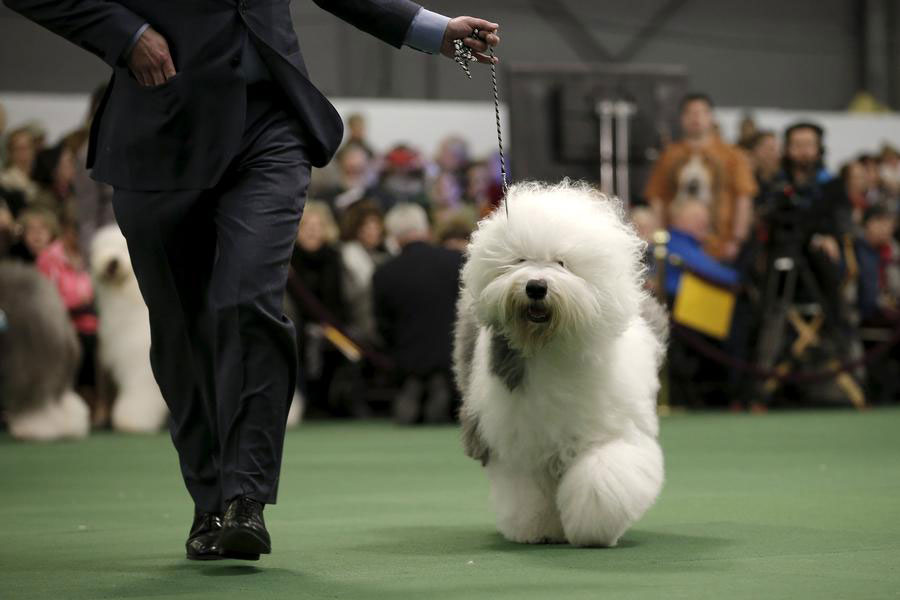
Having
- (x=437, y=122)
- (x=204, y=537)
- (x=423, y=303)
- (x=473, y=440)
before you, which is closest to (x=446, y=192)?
(x=437, y=122)

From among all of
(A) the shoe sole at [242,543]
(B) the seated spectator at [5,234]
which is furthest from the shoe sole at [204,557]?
(B) the seated spectator at [5,234]

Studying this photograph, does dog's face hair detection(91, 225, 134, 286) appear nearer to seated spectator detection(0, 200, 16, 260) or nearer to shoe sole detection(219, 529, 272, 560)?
seated spectator detection(0, 200, 16, 260)

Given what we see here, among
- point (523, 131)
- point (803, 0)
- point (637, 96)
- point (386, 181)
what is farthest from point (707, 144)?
point (803, 0)

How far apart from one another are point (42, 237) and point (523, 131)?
10.8 ft

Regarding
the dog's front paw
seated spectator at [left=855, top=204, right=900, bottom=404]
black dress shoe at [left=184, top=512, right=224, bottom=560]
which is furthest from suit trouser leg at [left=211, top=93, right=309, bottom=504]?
seated spectator at [left=855, top=204, right=900, bottom=404]

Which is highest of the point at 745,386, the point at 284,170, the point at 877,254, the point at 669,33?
the point at 669,33

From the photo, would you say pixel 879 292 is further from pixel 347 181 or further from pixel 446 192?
pixel 347 181

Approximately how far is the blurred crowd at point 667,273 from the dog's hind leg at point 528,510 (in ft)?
19.0

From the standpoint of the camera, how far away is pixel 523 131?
10852 millimetres

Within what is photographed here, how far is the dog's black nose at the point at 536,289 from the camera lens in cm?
430

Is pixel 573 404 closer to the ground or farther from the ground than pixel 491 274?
closer to the ground

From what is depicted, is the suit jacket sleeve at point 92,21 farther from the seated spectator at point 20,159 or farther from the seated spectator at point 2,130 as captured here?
the seated spectator at point 2,130

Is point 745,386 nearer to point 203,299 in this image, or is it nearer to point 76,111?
point 76,111

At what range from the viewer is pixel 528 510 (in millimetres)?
4562
